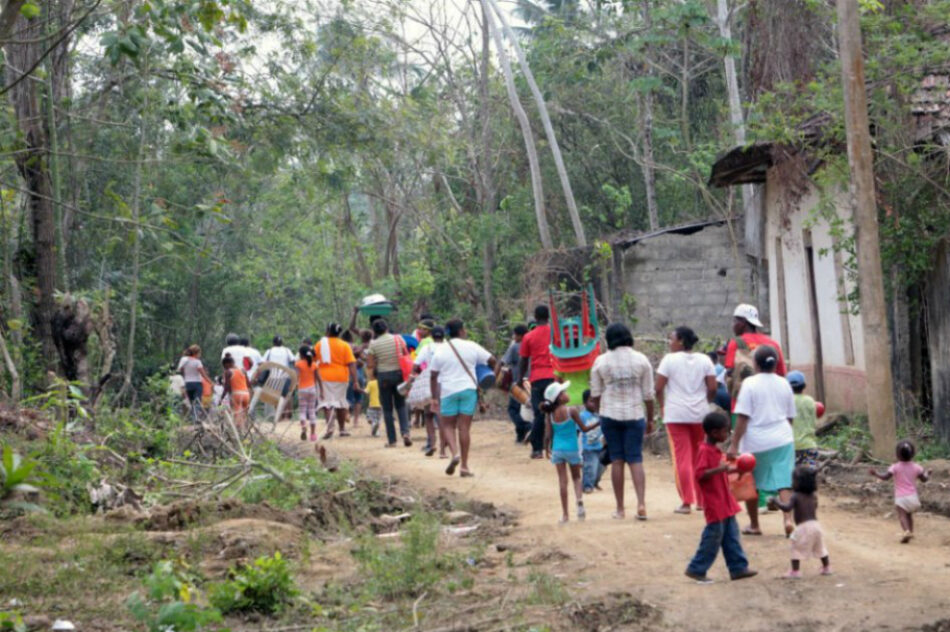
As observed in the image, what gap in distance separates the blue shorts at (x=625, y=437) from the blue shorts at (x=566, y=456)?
0.31 metres

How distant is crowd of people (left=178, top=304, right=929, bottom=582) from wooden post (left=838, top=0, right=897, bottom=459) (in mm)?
1620

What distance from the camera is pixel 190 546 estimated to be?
28.9 ft

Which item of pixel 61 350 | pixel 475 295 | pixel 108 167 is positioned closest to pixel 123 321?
pixel 108 167

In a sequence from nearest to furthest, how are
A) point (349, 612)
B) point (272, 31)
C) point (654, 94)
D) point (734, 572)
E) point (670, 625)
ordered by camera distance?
point (670, 625)
point (349, 612)
point (734, 572)
point (272, 31)
point (654, 94)

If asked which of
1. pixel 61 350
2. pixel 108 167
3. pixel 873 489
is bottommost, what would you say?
pixel 873 489

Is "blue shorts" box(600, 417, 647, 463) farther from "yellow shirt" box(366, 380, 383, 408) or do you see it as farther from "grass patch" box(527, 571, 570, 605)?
"yellow shirt" box(366, 380, 383, 408)

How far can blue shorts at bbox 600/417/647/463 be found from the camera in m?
10.4

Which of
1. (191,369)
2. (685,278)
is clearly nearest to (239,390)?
(191,369)

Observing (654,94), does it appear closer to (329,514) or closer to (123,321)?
(123,321)

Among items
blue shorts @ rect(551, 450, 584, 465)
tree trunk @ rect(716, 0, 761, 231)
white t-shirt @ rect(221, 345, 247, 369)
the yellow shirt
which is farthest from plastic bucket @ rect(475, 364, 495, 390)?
tree trunk @ rect(716, 0, 761, 231)

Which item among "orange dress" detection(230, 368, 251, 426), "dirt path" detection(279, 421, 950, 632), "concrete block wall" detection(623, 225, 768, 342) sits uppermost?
"concrete block wall" detection(623, 225, 768, 342)

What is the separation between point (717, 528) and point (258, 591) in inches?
110

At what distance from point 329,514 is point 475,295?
1983 cm

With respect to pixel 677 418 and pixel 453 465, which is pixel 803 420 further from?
pixel 453 465
